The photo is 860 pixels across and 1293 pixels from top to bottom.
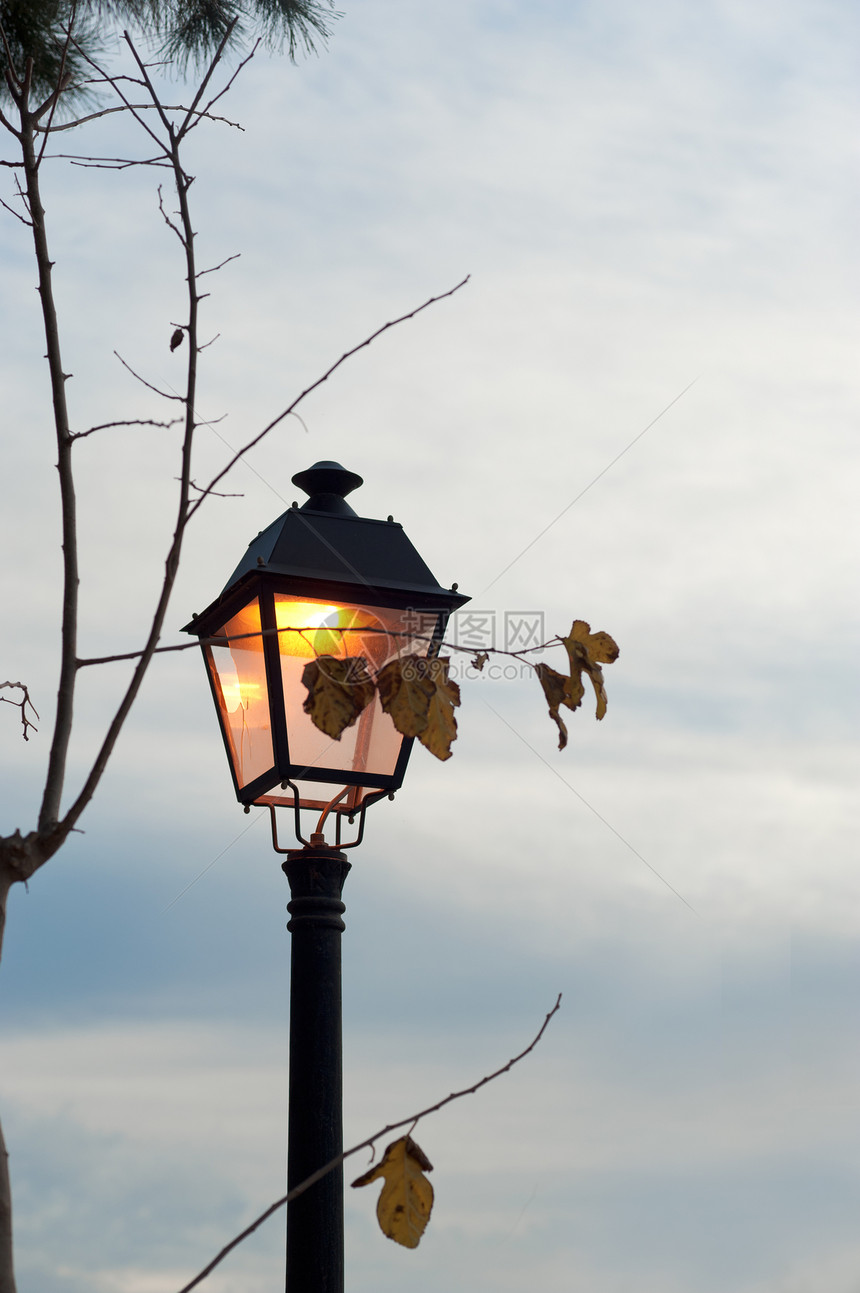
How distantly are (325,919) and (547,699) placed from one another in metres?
1.33

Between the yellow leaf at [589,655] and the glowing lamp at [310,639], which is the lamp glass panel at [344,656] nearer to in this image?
the glowing lamp at [310,639]

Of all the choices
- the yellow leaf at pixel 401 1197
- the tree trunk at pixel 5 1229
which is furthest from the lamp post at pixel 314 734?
the tree trunk at pixel 5 1229

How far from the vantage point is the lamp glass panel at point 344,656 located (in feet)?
10.7

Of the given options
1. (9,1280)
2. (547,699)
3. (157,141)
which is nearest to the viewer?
(9,1280)

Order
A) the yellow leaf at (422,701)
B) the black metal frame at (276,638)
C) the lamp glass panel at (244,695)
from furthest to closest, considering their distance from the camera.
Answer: the lamp glass panel at (244,695), the black metal frame at (276,638), the yellow leaf at (422,701)

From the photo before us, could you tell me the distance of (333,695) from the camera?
2.24 meters

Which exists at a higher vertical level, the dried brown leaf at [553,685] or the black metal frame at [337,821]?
the black metal frame at [337,821]

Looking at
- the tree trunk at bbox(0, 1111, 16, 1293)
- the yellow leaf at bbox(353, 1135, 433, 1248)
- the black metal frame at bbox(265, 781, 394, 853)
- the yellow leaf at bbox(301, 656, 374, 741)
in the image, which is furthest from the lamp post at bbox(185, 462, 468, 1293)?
the tree trunk at bbox(0, 1111, 16, 1293)

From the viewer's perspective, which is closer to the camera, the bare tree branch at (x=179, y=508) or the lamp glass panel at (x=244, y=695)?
the bare tree branch at (x=179, y=508)

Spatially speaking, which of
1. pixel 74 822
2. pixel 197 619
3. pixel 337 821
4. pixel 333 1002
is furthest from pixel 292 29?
pixel 74 822

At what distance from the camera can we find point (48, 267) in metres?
2.21

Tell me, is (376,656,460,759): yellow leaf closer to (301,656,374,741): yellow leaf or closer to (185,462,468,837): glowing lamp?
(301,656,374,741): yellow leaf

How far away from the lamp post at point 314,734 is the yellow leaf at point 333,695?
0.76 meters

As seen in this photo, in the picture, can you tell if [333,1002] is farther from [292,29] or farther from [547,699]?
[292,29]
